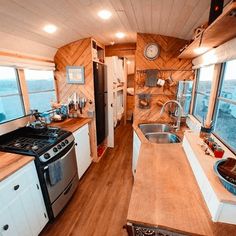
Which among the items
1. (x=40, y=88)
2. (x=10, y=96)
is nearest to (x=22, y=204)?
(x=10, y=96)

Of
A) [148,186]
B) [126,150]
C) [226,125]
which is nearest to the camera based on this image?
[148,186]

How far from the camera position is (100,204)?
2012mm

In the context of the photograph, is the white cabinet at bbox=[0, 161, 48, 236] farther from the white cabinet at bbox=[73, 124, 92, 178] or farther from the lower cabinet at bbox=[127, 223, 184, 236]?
the lower cabinet at bbox=[127, 223, 184, 236]

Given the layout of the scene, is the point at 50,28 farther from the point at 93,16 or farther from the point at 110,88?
the point at 110,88

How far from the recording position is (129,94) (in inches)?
210

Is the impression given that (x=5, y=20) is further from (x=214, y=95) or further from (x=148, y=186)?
(x=214, y=95)

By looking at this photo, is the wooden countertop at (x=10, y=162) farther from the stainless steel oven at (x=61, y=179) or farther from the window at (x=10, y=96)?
the window at (x=10, y=96)

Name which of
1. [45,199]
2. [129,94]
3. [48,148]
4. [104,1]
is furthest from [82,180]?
[129,94]

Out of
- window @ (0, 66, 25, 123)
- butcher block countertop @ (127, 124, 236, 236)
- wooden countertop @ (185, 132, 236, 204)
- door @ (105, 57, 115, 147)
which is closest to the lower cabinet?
butcher block countertop @ (127, 124, 236, 236)

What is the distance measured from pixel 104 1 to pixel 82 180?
251 centimetres

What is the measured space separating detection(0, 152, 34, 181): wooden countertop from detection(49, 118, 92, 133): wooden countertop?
2.47 ft

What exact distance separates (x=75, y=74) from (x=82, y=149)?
1342mm

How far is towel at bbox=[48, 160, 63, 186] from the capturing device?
A: 154 cm

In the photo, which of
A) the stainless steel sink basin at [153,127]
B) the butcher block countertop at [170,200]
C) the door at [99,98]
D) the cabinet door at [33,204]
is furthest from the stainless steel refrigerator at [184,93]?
the cabinet door at [33,204]
